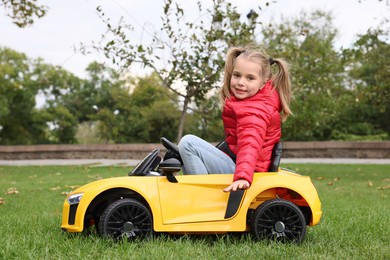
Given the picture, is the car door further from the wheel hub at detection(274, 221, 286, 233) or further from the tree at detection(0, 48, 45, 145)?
the tree at detection(0, 48, 45, 145)

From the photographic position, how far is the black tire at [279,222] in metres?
3.57

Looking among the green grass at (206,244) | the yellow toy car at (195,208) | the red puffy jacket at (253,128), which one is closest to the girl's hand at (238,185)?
the red puffy jacket at (253,128)

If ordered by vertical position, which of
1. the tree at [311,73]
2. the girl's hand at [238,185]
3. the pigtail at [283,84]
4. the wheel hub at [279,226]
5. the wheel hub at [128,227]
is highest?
the tree at [311,73]

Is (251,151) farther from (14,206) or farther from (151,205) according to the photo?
(14,206)

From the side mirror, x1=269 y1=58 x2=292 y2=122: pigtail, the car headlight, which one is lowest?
the car headlight

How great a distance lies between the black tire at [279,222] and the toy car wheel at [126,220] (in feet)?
2.34

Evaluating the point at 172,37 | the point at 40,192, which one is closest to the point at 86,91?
the point at 172,37

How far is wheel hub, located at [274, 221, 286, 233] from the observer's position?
11.8 ft

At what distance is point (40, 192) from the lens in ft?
27.1

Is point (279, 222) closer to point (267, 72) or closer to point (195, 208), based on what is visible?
point (195, 208)

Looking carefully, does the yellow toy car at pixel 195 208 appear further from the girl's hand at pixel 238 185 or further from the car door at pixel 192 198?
the girl's hand at pixel 238 185

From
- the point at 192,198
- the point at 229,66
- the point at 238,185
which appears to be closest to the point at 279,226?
the point at 238,185

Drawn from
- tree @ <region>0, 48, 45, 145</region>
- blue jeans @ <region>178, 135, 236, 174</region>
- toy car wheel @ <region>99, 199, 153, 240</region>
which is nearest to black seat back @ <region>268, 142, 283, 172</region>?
blue jeans @ <region>178, 135, 236, 174</region>

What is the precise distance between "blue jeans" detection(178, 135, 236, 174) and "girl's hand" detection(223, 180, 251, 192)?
40 centimetres
